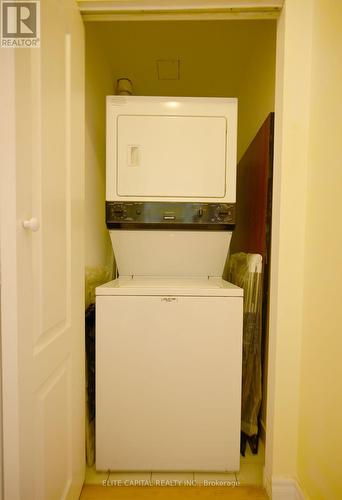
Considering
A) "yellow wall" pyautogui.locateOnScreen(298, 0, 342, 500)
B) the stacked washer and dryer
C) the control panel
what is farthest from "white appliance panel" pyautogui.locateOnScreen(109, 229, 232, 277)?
"yellow wall" pyautogui.locateOnScreen(298, 0, 342, 500)

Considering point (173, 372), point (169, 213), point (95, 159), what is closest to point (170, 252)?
point (169, 213)

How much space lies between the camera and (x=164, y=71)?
2.41m

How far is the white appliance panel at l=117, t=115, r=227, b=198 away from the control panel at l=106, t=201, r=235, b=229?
0.20 feet

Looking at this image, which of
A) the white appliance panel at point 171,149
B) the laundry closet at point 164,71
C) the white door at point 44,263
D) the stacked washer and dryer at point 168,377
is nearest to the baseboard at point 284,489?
the stacked washer and dryer at point 168,377

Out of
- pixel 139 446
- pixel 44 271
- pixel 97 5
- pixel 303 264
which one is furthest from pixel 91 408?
pixel 97 5

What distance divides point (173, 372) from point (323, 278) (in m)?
0.87

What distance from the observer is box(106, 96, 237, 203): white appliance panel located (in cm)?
151

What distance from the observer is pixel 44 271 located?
89cm

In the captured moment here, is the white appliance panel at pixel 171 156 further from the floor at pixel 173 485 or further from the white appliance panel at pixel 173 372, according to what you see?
the floor at pixel 173 485

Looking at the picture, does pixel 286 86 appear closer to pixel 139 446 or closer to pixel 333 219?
pixel 333 219

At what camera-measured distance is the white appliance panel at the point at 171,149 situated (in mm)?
1513

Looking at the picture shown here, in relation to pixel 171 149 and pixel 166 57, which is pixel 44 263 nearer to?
pixel 171 149

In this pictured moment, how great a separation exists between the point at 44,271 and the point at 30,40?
2.49ft

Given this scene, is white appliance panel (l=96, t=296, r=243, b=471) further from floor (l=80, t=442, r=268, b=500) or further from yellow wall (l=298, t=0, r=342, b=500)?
yellow wall (l=298, t=0, r=342, b=500)
